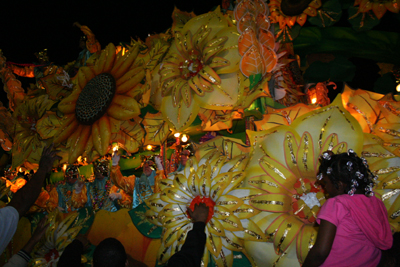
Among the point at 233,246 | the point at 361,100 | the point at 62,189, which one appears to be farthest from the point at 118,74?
the point at 62,189

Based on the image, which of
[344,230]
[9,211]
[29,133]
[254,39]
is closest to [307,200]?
[344,230]

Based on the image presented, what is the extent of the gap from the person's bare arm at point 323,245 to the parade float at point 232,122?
210 millimetres

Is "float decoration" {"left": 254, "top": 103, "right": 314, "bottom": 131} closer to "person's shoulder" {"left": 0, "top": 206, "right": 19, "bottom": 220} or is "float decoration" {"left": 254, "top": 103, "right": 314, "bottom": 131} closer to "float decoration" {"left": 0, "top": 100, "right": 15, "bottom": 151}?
"person's shoulder" {"left": 0, "top": 206, "right": 19, "bottom": 220}

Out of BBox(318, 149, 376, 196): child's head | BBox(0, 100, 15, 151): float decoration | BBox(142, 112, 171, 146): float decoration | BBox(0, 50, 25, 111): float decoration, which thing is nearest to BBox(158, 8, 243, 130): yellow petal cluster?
BBox(142, 112, 171, 146): float decoration

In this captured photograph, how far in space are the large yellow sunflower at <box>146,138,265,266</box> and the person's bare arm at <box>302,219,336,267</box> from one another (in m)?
0.31

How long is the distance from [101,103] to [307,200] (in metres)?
1.52

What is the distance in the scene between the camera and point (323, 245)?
1.00 m

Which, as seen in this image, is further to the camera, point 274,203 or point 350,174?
point 274,203

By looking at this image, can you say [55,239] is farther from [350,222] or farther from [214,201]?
[350,222]

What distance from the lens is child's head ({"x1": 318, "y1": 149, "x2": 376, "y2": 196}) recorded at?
105 centimetres

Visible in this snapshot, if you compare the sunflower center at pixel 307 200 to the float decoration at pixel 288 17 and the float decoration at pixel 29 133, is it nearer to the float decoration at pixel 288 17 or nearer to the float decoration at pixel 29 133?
the float decoration at pixel 288 17

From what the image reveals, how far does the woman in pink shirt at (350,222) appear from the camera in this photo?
1021 mm

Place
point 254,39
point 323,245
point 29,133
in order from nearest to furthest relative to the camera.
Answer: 1. point 323,245
2. point 254,39
3. point 29,133

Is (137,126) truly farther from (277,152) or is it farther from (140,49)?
(277,152)
